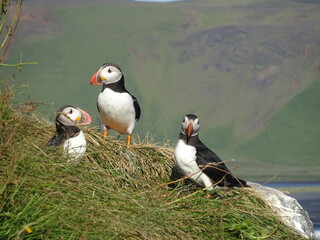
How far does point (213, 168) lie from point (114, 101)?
235 centimetres

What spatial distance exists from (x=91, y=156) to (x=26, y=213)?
105 inches

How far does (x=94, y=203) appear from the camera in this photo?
6676mm

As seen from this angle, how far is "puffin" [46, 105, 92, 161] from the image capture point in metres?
8.01

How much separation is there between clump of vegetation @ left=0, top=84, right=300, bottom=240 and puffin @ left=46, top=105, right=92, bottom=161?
187mm

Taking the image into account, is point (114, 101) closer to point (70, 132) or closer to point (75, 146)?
point (70, 132)

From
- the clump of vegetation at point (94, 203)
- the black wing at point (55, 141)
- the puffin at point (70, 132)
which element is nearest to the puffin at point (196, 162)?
the clump of vegetation at point (94, 203)

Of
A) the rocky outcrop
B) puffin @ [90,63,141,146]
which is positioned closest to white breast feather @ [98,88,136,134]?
puffin @ [90,63,141,146]

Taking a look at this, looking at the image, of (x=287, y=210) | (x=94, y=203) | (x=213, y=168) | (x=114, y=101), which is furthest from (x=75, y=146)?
(x=287, y=210)

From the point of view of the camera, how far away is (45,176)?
6.71 meters

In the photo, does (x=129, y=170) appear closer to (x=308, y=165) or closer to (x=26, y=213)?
(x=26, y=213)

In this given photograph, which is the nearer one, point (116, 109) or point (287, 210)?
point (287, 210)

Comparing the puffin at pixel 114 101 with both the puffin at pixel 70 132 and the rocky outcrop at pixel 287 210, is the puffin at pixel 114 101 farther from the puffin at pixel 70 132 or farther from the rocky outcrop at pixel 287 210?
the rocky outcrop at pixel 287 210

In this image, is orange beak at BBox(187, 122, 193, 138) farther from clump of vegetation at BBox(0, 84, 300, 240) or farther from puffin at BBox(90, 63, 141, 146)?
puffin at BBox(90, 63, 141, 146)

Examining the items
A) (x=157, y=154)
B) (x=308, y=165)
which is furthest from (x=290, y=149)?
(x=157, y=154)
